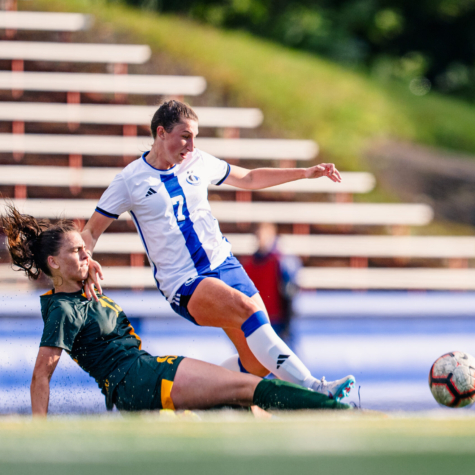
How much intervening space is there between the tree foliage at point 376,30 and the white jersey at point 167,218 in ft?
46.1

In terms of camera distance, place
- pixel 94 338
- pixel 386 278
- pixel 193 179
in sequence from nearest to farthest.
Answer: pixel 94 338, pixel 193 179, pixel 386 278

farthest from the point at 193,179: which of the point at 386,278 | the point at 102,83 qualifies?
the point at 102,83

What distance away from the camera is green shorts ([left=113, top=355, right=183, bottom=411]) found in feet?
9.50

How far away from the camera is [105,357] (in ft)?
9.91

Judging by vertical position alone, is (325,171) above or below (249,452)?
above

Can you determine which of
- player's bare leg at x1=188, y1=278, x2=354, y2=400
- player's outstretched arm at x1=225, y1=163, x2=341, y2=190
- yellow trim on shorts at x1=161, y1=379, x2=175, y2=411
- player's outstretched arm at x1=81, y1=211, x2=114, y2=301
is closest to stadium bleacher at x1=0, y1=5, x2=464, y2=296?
player's outstretched arm at x1=225, y1=163, x2=341, y2=190

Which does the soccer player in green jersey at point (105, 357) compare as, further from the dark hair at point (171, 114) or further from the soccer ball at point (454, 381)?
the soccer ball at point (454, 381)

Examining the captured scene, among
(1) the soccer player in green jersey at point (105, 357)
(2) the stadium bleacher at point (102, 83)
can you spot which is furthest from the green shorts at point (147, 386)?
(2) the stadium bleacher at point (102, 83)

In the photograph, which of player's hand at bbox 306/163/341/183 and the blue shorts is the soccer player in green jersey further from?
player's hand at bbox 306/163/341/183

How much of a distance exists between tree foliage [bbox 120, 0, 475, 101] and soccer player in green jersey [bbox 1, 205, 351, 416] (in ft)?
47.1

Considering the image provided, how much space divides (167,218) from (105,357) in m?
0.77

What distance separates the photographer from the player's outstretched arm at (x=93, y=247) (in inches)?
120

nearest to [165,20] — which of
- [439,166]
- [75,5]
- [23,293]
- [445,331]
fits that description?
[75,5]

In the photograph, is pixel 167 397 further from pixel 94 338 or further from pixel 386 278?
pixel 386 278
